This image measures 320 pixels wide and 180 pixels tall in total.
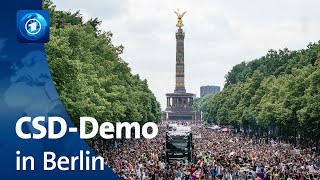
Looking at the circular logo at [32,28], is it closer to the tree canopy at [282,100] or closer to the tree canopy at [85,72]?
the tree canopy at [85,72]

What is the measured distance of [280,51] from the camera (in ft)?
511

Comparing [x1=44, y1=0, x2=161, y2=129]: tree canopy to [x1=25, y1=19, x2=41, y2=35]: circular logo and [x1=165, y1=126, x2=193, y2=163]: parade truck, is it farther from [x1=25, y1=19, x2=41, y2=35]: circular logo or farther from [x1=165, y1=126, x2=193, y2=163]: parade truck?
[x1=25, y1=19, x2=41, y2=35]: circular logo

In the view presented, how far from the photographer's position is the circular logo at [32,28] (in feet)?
95.8

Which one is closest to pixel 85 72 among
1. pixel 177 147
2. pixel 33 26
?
pixel 177 147

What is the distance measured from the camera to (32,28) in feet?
97.2

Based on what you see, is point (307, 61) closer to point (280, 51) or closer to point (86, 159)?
point (280, 51)

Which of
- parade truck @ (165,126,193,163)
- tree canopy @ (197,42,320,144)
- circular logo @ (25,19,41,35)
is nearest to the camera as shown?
circular logo @ (25,19,41,35)

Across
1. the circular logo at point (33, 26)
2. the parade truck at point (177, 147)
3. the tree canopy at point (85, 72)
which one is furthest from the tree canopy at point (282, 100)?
the circular logo at point (33, 26)

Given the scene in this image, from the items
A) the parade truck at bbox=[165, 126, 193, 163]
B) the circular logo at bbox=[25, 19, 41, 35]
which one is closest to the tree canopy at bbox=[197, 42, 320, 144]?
the parade truck at bbox=[165, 126, 193, 163]

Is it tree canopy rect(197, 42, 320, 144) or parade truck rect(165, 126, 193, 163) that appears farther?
tree canopy rect(197, 42, 320, 144)

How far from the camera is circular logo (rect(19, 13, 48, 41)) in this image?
2920 centimetres

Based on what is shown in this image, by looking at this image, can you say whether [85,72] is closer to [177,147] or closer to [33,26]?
[177,147]

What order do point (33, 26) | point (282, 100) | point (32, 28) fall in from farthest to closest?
1. point (282, 100)
2. point (33, 26)
3. point (32, 28)

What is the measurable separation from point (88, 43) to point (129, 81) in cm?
2518
